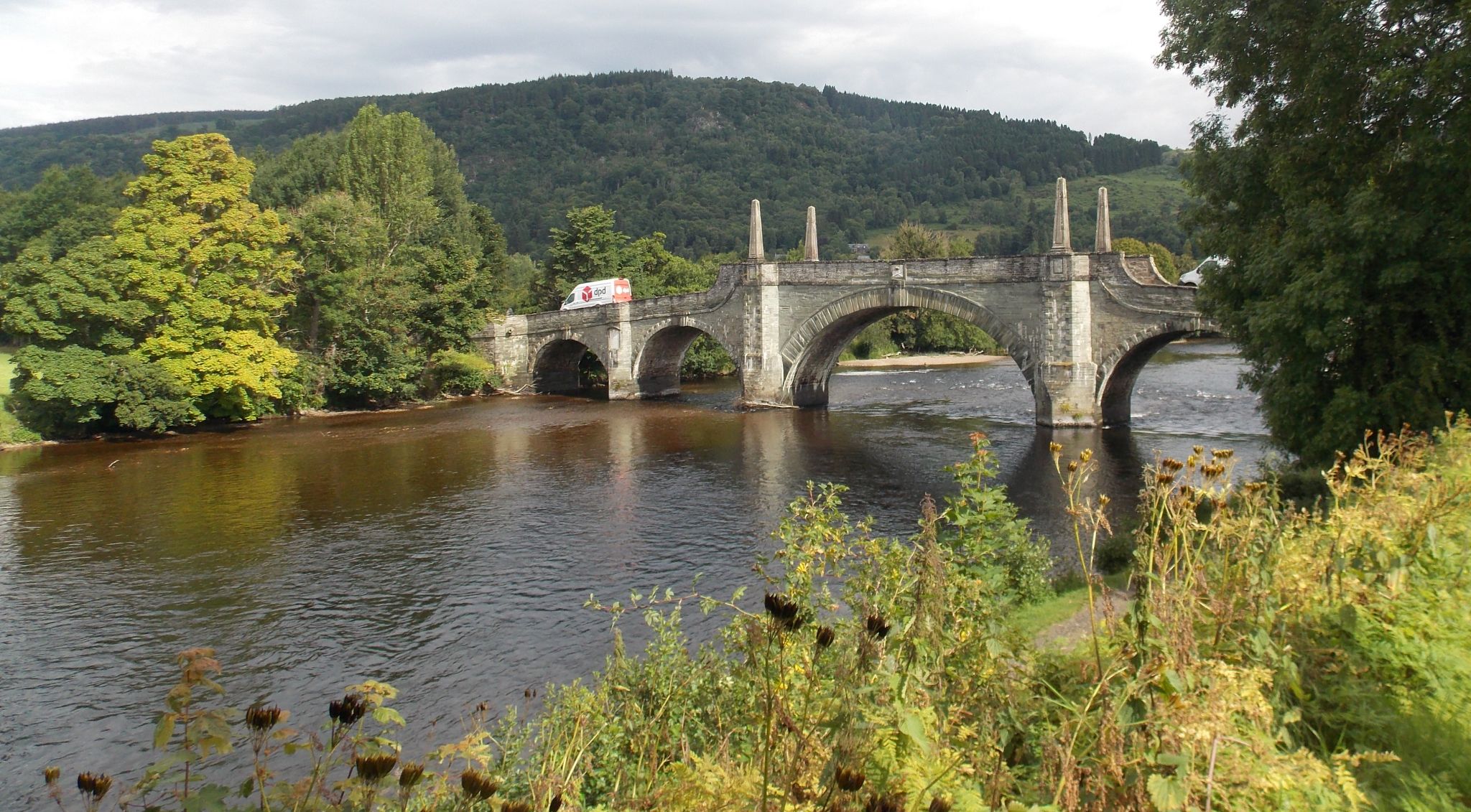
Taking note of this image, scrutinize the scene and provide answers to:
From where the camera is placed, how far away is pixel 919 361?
60.1m

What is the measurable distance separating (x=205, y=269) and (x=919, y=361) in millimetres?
39818

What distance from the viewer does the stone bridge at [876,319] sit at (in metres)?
28.6

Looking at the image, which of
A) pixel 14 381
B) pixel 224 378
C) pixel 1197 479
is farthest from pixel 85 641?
pixel 14 381

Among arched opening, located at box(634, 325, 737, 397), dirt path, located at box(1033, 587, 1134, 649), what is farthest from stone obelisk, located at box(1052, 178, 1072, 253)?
dirt path, located at box(1033, 587, 1134, 649)

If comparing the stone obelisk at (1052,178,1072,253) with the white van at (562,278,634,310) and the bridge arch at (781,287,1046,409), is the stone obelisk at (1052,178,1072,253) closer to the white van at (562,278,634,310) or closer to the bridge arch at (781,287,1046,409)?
the bridge arch at (781,287,1046,409)

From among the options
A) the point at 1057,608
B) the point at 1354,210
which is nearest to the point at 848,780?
the point at 1057,608

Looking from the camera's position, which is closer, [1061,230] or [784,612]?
[784,612]

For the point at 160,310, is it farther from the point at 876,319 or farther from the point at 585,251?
the point at 876,319

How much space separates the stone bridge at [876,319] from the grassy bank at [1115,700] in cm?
2285

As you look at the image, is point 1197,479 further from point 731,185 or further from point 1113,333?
point 731,185

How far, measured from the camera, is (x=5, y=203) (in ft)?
208

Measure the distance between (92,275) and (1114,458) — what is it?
3223cm

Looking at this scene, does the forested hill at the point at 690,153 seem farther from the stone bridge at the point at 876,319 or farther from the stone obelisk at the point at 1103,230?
the stone obelisk at the point at 1103,230

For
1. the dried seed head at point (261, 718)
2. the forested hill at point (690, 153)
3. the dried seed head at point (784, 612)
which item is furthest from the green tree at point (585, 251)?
the forested hill at point (690, 153)
